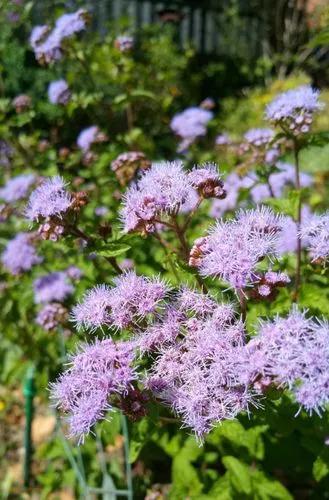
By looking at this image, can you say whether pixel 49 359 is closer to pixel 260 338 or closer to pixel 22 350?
pixel 22 350

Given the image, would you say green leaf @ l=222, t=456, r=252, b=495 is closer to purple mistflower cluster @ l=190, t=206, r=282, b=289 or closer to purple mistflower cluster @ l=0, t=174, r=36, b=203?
purple mistflower cluster @ l=190, t=206, r=282, b=289

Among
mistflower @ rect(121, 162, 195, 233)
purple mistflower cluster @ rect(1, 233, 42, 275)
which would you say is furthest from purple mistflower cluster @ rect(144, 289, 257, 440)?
purple mistflower cluster @ rect(1, 233, 42, 275)

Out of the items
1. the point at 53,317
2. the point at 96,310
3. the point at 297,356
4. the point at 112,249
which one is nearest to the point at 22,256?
the point at 53,317

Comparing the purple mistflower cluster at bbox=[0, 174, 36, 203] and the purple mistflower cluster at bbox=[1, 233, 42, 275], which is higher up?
the purple mistflower cluster at bbox=[0, 174, 36, 203]

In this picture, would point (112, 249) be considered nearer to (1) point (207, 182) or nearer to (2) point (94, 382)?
(1) point (207, 182)

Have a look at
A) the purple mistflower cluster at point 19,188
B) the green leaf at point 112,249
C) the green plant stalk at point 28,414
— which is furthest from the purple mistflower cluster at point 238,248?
the purple mistflower cluster at point 19,188
